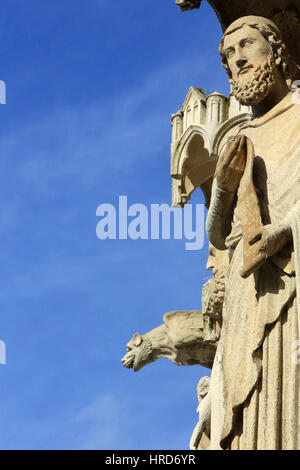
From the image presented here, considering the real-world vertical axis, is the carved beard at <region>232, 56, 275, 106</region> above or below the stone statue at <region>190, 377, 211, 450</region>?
above

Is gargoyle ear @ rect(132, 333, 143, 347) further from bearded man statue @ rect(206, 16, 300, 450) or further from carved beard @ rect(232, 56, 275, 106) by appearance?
carved beard @ rect(232, 56, 275, 106)

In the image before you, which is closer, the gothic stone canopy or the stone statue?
the stone statue

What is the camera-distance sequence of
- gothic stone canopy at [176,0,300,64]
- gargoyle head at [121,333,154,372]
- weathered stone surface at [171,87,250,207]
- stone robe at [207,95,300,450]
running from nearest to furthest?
stone robe at [207,95,300,450], gothic stone canopy at [176,0,300,64], weathered stone surface at [171,87,250,207], gargoyle head at [121,333,154,372]

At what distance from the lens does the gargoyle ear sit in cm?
1369

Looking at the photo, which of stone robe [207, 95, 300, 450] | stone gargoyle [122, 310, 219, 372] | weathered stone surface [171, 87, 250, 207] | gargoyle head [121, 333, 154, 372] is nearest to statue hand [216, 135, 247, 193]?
stone robe [207, 95, 300, 450]

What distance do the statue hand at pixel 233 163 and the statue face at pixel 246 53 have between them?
0.58 metres

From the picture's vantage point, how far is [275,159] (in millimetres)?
10875

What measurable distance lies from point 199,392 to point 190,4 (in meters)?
3.64

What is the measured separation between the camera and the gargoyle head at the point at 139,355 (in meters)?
13.6

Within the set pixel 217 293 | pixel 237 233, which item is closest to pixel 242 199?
pixel 237 233

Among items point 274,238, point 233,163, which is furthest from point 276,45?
point 274,238

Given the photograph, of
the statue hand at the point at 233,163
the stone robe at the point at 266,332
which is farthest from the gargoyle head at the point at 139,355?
the statue hand at the point at 233,163
